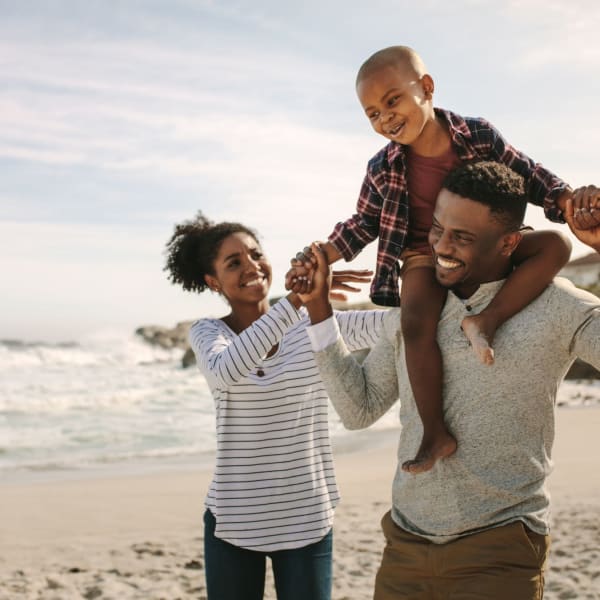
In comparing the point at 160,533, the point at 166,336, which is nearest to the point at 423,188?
the point at 160,533

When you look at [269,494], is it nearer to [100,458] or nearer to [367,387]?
[367,387]

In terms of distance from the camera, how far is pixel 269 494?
9.86 ft

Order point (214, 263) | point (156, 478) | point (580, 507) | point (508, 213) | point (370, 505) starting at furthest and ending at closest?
point (156, 478), point (370, 505), point (580, 507), point (214, 263), point (508, 213)

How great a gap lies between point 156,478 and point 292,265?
732cm

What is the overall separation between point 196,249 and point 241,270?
1.23ft

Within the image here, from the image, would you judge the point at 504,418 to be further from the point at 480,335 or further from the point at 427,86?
the point at 427,86

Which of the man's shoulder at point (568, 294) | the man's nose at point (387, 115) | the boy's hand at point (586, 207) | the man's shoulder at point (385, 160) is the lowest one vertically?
the man's shoulder at point (568, 294)

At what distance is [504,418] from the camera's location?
2188 millimetres

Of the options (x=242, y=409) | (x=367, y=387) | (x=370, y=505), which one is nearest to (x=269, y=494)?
(x=242, y=409)

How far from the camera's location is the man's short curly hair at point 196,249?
3.58 meters

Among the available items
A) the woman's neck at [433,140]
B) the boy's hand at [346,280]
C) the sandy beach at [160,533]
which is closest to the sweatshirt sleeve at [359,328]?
the boy's hand at [346,280]

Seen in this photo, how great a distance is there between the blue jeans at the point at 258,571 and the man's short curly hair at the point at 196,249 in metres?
1.19

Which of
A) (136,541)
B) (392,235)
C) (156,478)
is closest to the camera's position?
(392,235)

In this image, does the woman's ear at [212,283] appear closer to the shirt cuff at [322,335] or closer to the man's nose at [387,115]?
the shirt cuff at [322,335]
